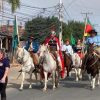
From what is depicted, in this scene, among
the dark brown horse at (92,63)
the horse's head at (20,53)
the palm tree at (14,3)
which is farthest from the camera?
the palm tree at (14,3)

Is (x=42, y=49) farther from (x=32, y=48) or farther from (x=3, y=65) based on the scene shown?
(x=3, y=65)

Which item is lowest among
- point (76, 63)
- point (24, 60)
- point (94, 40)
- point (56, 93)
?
point (56, 93)

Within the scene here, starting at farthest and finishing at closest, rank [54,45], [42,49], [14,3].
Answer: [14,3] < [54,45] < [42,49]

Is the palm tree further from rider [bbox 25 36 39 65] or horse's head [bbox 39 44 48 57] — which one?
horse's head [bbox 39 44 48 57]

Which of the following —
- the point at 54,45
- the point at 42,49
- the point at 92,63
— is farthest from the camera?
the point at 54,45

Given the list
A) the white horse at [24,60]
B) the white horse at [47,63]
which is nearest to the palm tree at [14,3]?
the white horse at [24,60]

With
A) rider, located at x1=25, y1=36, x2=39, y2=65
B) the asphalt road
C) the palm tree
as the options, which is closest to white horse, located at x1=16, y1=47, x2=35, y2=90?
rider, located at x1=25, y1=36, x2=39, y2=65

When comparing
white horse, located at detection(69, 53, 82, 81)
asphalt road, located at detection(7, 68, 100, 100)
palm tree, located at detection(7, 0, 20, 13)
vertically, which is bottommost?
asphalt road, located at detection(7, 68, 100, 100)

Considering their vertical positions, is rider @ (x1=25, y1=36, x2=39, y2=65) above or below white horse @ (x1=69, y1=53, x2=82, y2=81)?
above

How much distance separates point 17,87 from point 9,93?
2.21 m

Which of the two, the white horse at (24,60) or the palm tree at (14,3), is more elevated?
the palm tree at (14,3)

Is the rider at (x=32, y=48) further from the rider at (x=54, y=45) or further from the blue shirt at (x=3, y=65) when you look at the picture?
the blue shirt at (x=3, y=65)

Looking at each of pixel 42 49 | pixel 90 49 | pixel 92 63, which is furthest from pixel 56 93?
pixel 90 49

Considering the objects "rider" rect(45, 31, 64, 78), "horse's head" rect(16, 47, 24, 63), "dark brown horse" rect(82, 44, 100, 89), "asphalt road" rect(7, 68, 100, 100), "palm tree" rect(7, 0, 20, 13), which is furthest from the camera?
"palm tree" rect(7, 0, 20, 13)
